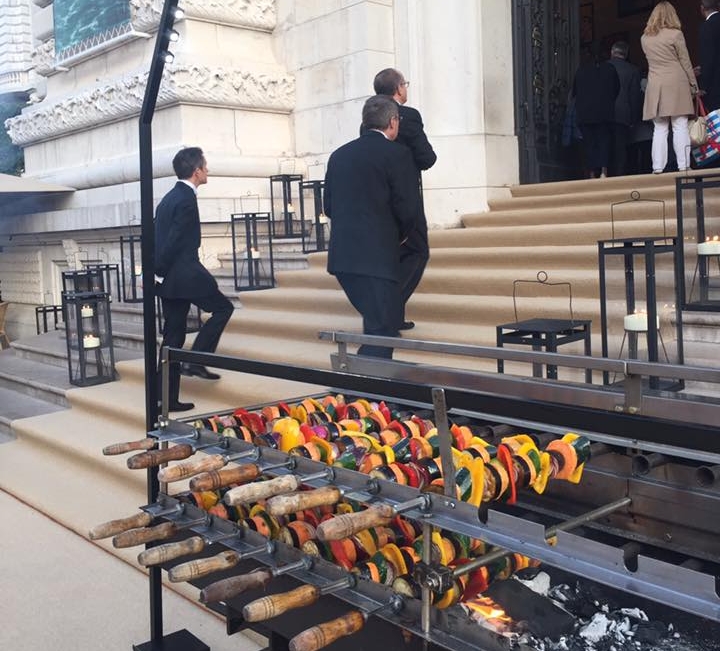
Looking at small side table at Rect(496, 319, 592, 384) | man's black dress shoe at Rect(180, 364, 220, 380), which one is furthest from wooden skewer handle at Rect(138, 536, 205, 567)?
man's black dress shoe at Rect(180, 364, 220, 380)

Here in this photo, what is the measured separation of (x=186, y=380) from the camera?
7070mm

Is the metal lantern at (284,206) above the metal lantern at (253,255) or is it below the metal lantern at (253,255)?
above

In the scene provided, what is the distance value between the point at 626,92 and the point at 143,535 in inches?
354

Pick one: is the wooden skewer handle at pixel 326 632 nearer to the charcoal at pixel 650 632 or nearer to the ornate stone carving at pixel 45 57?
the charcoal at pixel 650 632

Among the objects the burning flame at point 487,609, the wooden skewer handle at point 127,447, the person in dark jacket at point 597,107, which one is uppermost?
the person in dark jacket at point 597,107

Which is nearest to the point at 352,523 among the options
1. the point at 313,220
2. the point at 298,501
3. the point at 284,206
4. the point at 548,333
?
the point at 298,501

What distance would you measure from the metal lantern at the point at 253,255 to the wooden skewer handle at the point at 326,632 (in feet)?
23.9

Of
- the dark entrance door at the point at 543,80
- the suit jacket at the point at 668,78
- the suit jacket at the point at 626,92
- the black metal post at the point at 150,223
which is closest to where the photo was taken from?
the black metal post at the point at 150,223

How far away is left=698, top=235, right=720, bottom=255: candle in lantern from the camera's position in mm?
5188

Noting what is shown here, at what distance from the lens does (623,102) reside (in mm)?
10188

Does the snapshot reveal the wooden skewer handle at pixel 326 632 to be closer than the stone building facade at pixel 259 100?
Yes

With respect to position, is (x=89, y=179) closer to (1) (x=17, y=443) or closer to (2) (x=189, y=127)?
(2) (x=189, y=127)

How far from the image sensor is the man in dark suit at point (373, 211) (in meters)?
5.61

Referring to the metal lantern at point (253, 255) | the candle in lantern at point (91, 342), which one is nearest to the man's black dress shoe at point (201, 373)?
the candle in lantern at point (91, 342)
